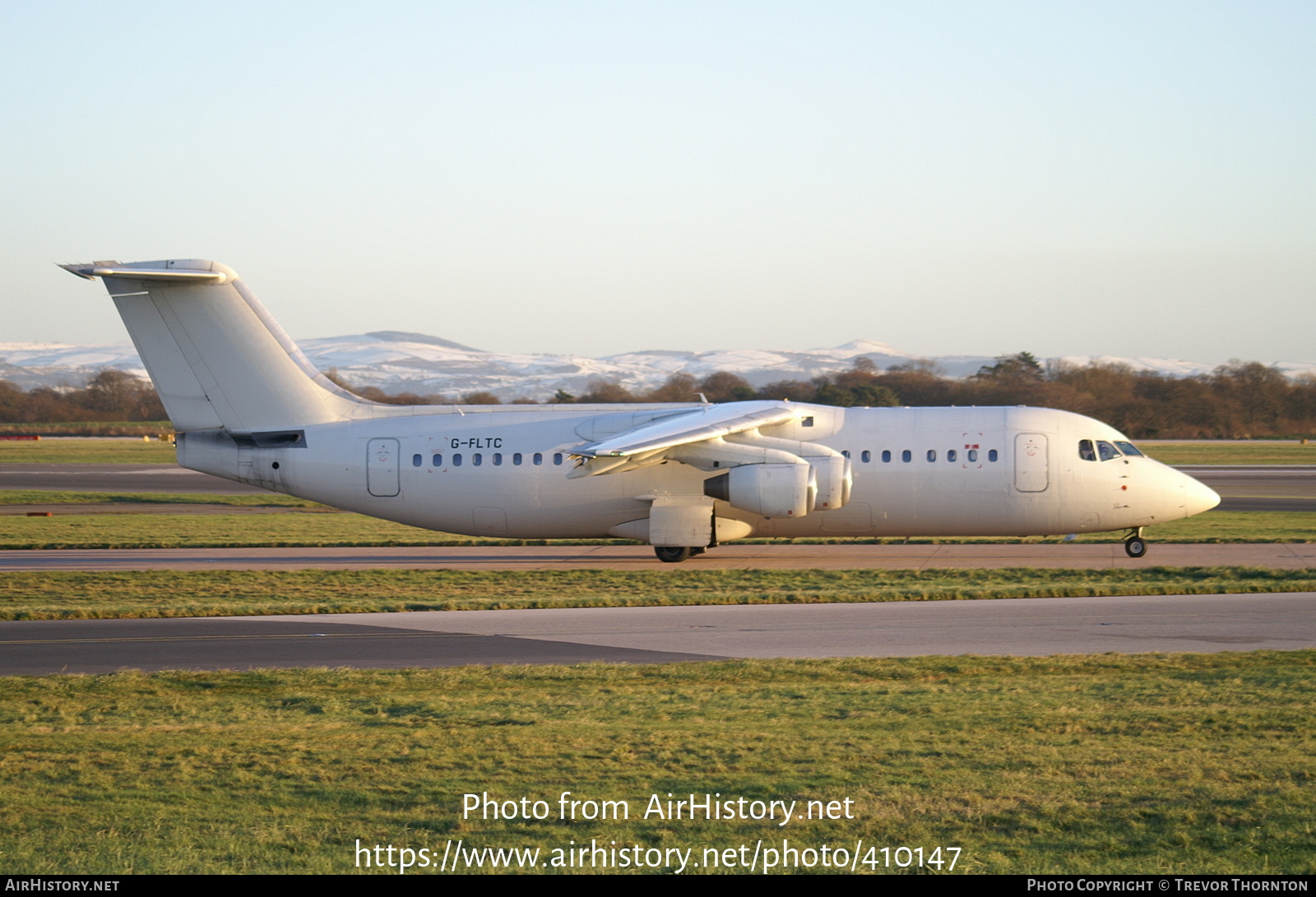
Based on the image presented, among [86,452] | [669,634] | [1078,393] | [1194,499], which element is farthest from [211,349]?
[1078,393]

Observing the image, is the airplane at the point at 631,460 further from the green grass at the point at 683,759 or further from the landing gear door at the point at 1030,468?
the green grass at the point at 683,759

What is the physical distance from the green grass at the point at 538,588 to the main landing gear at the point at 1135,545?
2475mm

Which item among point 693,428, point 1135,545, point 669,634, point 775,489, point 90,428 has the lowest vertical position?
point 669,634

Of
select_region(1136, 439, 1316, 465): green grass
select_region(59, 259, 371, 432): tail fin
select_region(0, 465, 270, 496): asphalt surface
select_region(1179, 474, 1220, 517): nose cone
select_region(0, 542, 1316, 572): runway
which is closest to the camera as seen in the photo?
select_region(0, 542, 1316, 572): runway

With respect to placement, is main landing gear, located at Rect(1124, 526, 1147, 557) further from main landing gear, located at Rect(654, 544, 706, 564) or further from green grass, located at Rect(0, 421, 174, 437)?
green grass, located at Rect(0, 421, 174, 437)

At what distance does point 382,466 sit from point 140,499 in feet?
66.7

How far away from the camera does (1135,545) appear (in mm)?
24500

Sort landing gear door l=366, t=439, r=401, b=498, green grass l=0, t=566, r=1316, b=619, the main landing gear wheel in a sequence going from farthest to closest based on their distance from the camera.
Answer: landing gear door l=366, t=439, r=401, b=498 < the main landing gear wheel < green grass l=0, t=566, r=1316, b=619

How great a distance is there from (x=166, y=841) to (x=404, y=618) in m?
10.2

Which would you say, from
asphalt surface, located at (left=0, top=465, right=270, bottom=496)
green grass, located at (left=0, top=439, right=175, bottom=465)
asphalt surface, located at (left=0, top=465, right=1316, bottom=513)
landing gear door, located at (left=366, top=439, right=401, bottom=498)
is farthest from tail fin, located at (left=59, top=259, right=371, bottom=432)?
green grass, located at (left=0, top=439, right=175, bottom=465)

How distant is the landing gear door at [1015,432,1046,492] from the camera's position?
79.7ft

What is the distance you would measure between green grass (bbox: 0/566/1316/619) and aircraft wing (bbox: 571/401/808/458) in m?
2.40

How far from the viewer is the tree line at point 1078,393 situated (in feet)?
218

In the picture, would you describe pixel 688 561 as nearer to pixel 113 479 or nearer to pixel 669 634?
pixel 669 634
